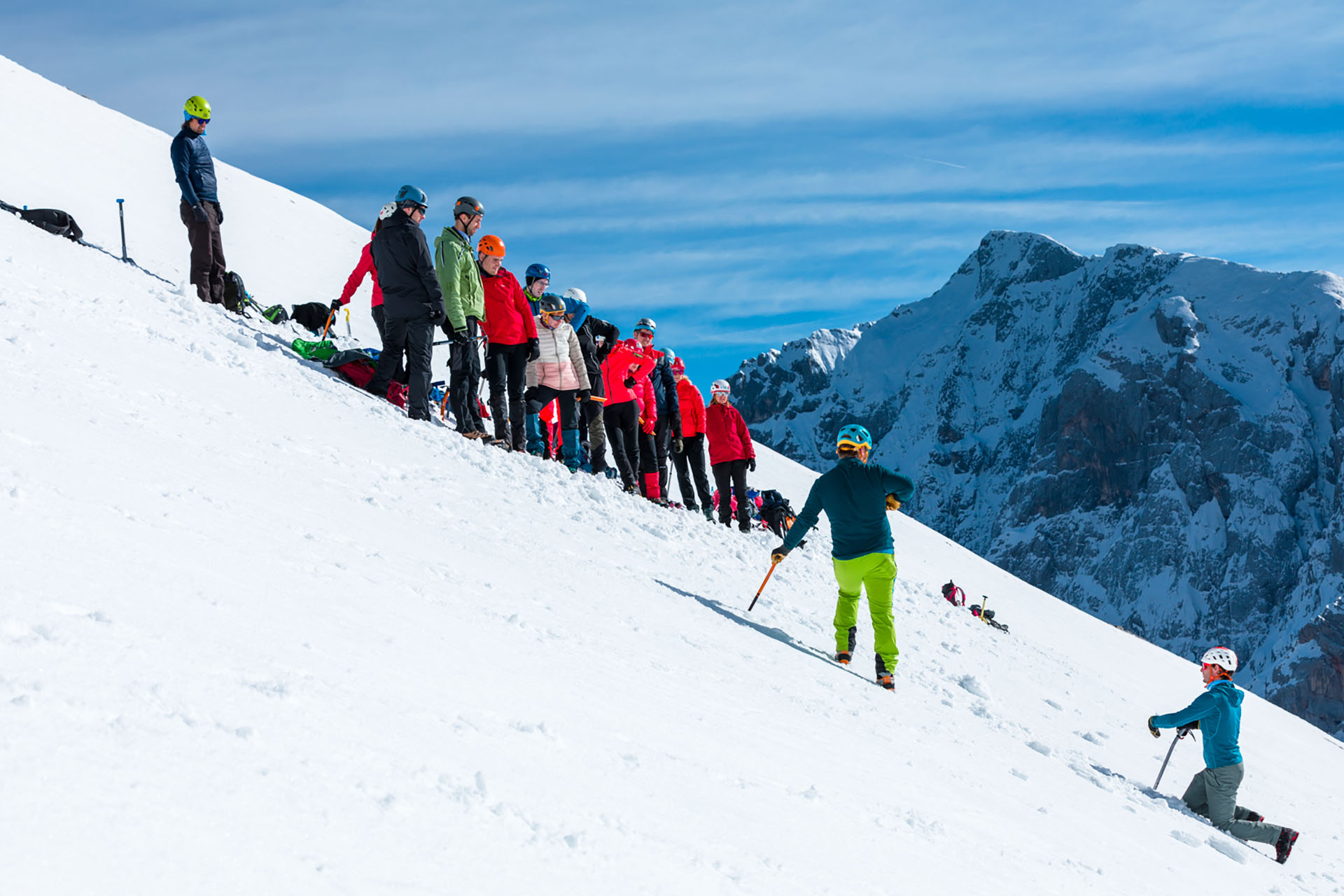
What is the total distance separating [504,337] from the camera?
10.0 metres

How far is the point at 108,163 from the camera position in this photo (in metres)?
20.8

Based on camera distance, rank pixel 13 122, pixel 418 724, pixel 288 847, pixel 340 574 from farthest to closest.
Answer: pixel 13 122 < pixel 340 574 < pixel 418 724 < pixel 288 847

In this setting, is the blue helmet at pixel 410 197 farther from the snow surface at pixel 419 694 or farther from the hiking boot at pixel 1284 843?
the hiking boot at pixel 1284 843

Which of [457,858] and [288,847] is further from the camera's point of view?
[457,858]

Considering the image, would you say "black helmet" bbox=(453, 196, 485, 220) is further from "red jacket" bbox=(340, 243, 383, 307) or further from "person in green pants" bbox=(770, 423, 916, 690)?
"person in green pants" bbox=(770, 423, 916, 690)

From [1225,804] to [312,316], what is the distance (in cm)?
1152

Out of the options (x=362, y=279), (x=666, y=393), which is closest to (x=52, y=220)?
(x=362, y=279)

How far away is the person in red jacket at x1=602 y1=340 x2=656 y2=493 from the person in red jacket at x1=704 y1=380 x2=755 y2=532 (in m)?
1.72

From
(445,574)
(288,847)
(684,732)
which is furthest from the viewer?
(445,574)

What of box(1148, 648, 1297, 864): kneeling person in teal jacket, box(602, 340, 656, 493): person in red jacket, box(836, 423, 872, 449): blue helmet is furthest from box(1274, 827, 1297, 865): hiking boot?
box(602, 340, 656, 493): person in red jacket

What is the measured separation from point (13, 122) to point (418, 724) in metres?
22.4

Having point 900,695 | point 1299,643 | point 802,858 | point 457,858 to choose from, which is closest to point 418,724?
point 457,858

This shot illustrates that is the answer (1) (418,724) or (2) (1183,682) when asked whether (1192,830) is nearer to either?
(1) (418,724)

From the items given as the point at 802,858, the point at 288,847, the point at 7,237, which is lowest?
the point at 288,847
